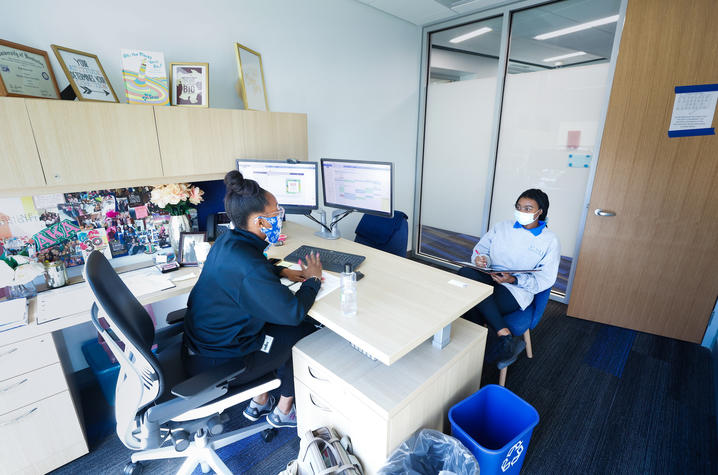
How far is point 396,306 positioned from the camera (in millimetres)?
1439

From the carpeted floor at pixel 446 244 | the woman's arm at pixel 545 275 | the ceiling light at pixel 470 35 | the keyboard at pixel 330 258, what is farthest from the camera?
the carpeted floor at pixel 446 244

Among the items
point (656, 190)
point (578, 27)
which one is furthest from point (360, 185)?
point (578, 27)

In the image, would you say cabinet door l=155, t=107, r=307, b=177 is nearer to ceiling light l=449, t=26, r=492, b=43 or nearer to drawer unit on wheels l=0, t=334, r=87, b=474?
drawer unit on wheels l=0, t=334, r=87, b=474

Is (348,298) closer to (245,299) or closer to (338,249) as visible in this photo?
(245,299)

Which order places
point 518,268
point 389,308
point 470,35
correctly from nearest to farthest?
point 389,308
point 518,268
point 470,35

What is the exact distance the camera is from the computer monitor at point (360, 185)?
2.10m

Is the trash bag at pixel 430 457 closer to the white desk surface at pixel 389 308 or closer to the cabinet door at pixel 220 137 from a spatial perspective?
the white desk surface at pixel 389 308

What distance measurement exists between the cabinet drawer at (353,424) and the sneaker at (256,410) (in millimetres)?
375

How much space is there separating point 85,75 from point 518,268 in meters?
2.61

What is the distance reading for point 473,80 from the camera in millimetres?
3480

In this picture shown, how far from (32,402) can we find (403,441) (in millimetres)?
1595

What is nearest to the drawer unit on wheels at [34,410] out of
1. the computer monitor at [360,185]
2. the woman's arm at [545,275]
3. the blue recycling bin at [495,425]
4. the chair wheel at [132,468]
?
the chair wheel at [132,468]

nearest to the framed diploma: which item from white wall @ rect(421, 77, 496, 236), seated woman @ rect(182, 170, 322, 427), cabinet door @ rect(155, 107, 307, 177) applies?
cabinet door @ rect(155, 107, 307, 177)

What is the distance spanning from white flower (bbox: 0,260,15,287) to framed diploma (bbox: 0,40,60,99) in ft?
2.50
